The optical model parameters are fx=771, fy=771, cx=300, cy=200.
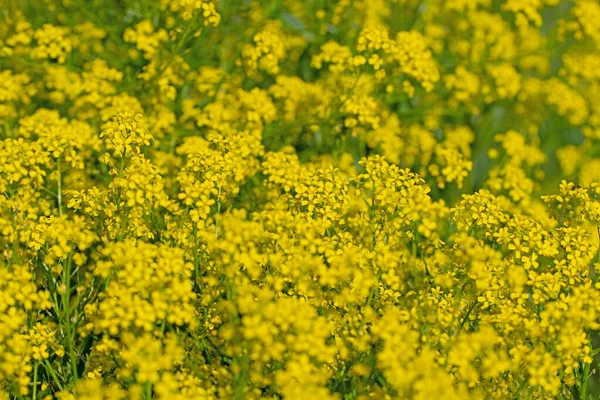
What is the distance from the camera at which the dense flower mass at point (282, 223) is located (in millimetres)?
2844

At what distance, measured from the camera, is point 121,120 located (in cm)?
353

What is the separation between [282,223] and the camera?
132 inches

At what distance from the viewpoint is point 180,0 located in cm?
436

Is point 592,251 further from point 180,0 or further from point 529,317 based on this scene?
point 180,0

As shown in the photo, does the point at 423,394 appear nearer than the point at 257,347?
Yes

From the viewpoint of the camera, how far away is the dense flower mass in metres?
2.84

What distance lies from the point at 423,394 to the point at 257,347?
22.9 inches

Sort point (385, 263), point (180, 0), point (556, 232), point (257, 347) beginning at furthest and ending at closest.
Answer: point (180, 0)
point (556, 232)
point (385, 263)
point (257, 347)

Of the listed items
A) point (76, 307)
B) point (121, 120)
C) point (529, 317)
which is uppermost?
point (121, 120)

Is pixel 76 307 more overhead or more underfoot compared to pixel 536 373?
more underfoot

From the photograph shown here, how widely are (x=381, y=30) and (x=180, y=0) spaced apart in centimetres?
115

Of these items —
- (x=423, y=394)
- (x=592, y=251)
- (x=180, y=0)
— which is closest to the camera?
(x=423, y=394)

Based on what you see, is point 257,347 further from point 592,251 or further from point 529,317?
point 592,251

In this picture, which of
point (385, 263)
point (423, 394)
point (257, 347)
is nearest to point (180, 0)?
point (385, 263)
